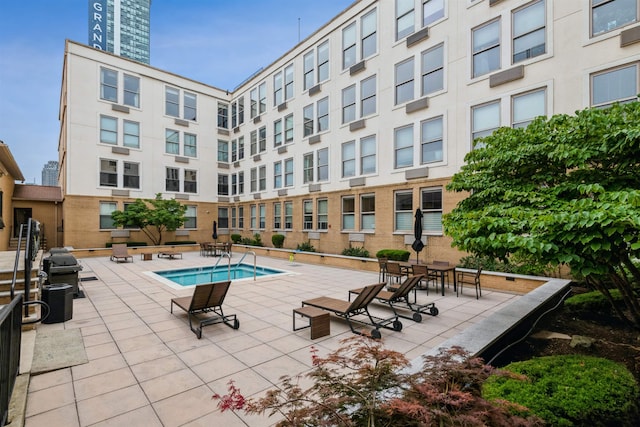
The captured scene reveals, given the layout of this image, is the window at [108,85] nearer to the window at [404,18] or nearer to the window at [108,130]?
the window at [108,130]

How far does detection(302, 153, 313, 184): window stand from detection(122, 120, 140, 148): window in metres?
12.8

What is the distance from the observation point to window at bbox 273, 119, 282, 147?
23.3 m

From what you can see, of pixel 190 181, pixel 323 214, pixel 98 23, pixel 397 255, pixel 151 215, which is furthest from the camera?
pixel 98 23

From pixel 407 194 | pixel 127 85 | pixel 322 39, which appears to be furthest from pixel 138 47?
pixel 407 194

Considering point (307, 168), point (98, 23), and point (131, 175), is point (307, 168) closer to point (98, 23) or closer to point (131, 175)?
point (131, 175)

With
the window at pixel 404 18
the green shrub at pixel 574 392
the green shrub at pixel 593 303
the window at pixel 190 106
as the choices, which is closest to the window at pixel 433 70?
the window at pixel 404 18

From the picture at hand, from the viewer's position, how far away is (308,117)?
2084 centimetres

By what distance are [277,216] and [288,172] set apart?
333 cm

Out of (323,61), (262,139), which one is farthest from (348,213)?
(262,139)

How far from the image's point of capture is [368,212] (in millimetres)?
16953

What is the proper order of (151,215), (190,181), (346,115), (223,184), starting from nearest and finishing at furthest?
(346,115) < (151,215) < (190,181) < (223,184)

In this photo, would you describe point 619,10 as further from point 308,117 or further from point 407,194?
point 308,117

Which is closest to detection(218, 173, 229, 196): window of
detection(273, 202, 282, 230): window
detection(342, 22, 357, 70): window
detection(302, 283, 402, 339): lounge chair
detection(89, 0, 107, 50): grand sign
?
detection(273, 202, 282, 230): window

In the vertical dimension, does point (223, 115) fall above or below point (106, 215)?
above
